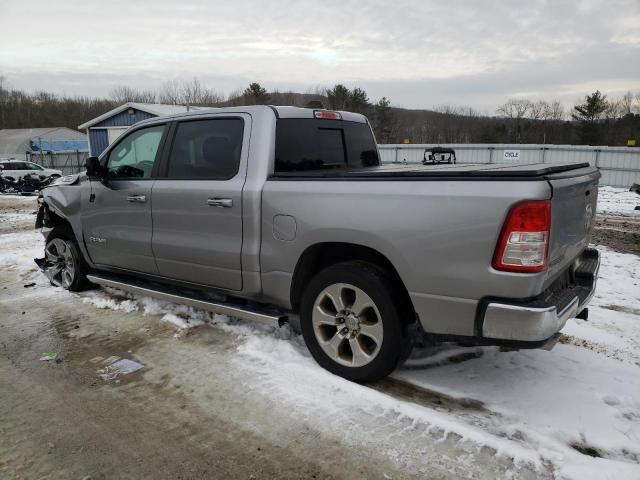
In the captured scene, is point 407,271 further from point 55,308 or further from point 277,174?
point 55,308

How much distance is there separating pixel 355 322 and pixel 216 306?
1321 mm

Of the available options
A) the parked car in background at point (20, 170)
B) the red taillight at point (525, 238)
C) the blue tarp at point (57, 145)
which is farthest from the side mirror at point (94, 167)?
the blue tarp at point (57, 145)

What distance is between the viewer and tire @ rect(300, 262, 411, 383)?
10.5ft

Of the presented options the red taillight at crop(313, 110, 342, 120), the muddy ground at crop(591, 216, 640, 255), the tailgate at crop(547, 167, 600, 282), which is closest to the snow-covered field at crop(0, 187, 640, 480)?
the tailgate at crop(547, 167, 600, 282)

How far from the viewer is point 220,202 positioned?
3.91 metres

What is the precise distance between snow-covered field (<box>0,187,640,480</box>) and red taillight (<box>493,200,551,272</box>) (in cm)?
99

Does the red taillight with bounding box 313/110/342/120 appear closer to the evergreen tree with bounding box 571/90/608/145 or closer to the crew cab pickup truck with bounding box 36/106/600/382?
the crew cab pickup truck with bounding box 36/106/600/382

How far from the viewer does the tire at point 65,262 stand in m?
5.66

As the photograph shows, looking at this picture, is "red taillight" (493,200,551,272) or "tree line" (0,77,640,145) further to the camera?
"tree line" (0,77,640,145)

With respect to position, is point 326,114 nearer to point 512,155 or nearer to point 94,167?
point 94,167

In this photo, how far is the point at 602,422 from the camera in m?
2.95

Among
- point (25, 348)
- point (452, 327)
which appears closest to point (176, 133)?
point (25, 348)

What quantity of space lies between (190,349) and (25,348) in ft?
4.78

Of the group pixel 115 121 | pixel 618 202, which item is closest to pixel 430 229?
pixel 618 202
